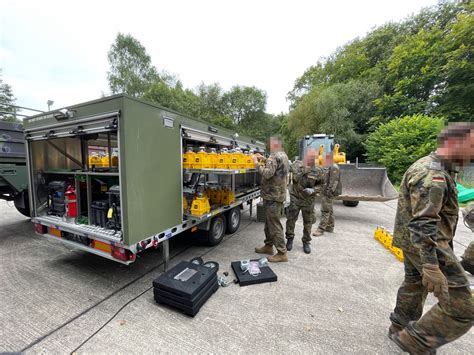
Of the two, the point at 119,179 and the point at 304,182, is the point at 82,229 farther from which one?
the point at 304,182

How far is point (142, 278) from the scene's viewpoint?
281 centimetres

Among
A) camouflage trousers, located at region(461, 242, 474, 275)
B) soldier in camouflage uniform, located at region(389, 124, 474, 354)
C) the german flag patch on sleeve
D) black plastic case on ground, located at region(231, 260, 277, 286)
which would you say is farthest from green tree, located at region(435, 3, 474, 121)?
black plastic case on ground, located at region(231, 260, 277, 286)

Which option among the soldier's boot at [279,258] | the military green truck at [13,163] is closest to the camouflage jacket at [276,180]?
the soldier's boot at [279,258]

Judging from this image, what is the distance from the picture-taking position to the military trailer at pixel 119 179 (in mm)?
2125

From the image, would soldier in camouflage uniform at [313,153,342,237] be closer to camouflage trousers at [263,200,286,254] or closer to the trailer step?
camouflage trousers at [263,200,286,254]

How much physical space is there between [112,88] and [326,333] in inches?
981

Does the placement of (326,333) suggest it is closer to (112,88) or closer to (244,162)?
(244,162)

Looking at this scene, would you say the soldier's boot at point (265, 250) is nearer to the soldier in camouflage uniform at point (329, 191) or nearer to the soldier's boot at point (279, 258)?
the soldier's boot at point (279, 258)

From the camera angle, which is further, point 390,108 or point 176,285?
point 390,108

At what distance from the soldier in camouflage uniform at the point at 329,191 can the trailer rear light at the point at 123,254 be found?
12.8ft

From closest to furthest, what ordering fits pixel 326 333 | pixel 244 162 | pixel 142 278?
pixel 326 333
pixel 142 278
pixel 244 162

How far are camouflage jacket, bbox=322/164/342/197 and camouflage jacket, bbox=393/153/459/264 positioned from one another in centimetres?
310

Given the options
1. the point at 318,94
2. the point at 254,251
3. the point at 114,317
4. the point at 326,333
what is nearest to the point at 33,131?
the point at 114,317

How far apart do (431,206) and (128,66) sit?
25858 millimetres
